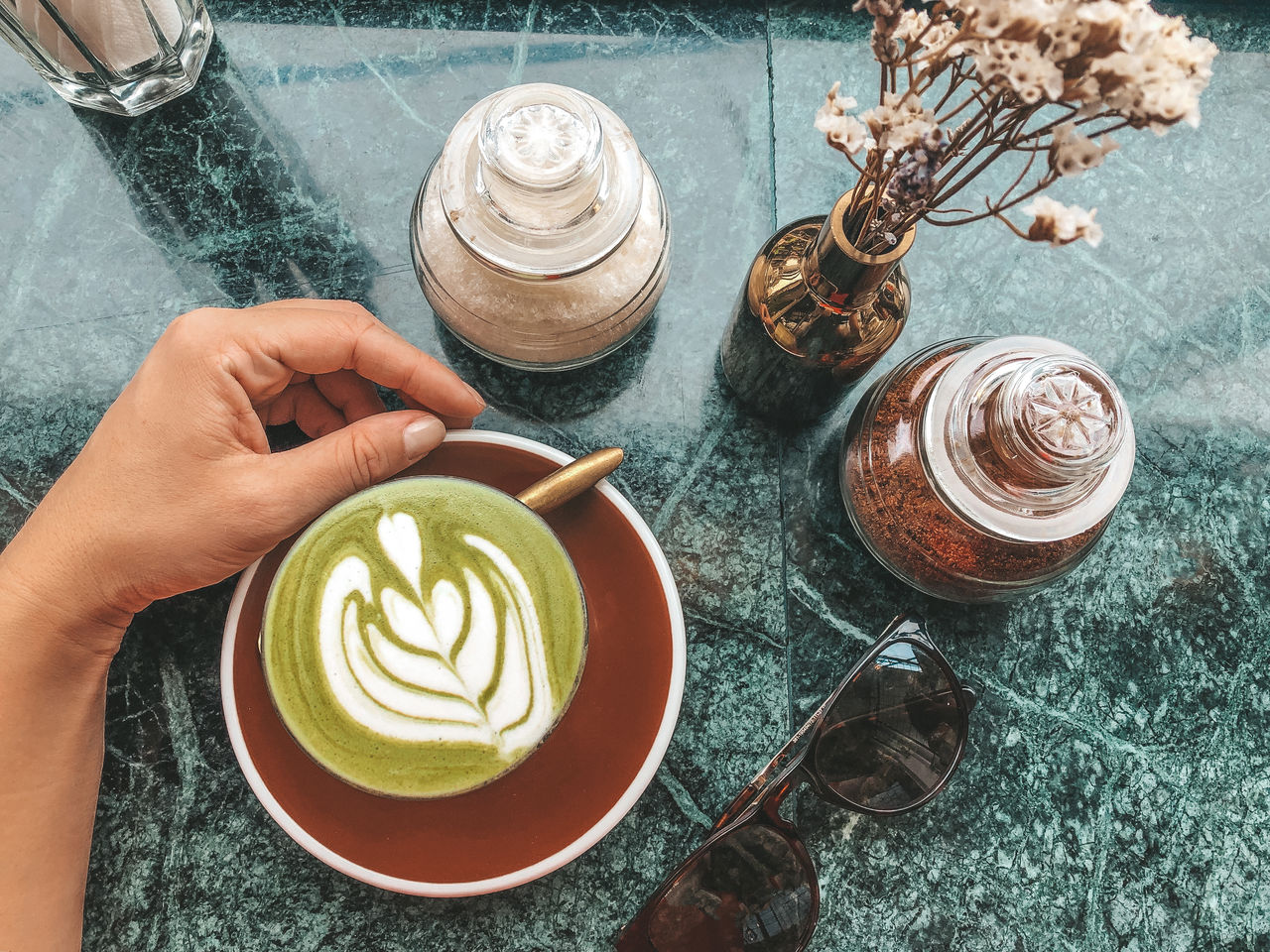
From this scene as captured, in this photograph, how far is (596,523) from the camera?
2.64ft

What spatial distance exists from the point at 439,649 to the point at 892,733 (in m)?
0.46

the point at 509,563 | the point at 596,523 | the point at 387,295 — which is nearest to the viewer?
the point at 509,563

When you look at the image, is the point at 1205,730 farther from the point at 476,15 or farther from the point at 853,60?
the point at 476,15

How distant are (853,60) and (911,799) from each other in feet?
2.62

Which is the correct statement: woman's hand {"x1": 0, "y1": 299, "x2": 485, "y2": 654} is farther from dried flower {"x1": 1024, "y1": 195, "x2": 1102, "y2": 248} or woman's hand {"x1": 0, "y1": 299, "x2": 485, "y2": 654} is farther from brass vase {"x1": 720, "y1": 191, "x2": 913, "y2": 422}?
dried flower {"x1": 1024, "y1": 195, "x2": 1102, "y2": 248}

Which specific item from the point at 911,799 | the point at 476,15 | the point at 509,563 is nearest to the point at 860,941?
the point at 911,799

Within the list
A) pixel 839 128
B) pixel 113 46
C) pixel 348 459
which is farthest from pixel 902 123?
pixel 113 46

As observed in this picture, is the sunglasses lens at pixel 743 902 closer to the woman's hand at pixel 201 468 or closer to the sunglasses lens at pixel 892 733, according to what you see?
the sunglasses lens at pixel 892 733

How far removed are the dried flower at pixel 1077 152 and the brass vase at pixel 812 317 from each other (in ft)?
0.58

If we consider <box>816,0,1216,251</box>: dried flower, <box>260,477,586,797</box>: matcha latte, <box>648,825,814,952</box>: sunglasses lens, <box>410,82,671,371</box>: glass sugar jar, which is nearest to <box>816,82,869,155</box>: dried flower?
<box>816,0,1216,251</box>: dried flower

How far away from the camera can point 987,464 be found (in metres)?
0.71

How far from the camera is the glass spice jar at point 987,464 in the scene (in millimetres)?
669

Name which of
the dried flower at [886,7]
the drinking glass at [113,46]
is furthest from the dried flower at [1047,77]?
the drinking glass at [113,46]

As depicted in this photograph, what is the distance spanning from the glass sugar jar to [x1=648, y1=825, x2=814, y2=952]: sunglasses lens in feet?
1.66
